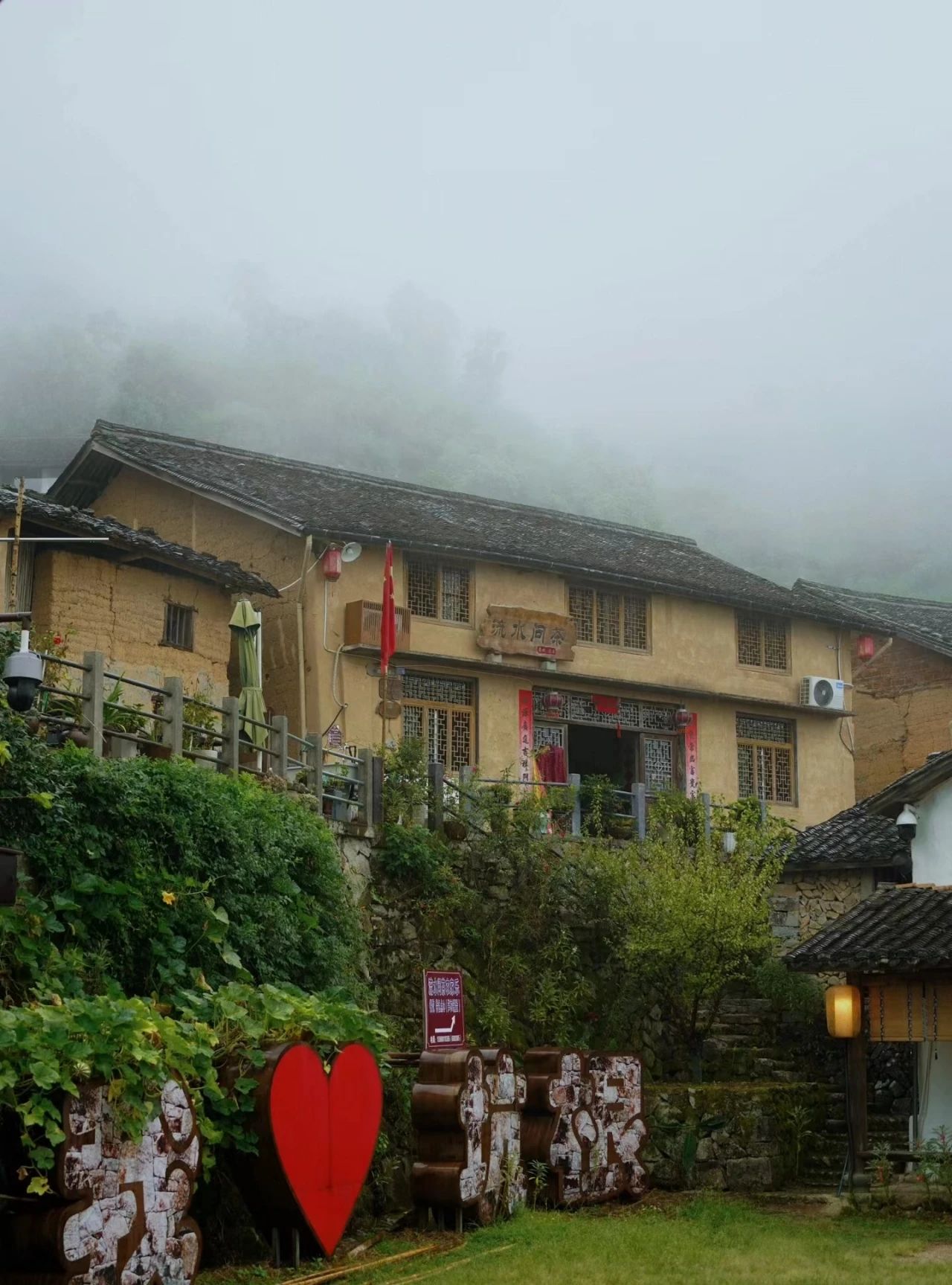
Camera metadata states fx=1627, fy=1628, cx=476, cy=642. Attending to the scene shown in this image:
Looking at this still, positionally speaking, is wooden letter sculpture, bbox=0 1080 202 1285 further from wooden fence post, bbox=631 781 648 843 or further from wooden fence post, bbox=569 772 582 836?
wooden fence post, bbox=631 781 648 843

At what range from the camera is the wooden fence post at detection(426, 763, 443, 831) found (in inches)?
821

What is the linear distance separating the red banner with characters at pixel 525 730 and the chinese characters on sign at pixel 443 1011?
12292 mm

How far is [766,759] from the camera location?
3130 cm

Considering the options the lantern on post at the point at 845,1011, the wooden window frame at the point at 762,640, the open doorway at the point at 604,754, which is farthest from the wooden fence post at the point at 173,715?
the wooden window frame at the point at 762,640

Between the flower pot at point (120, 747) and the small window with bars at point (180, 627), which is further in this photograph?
the small window with bars at point (180, 627)

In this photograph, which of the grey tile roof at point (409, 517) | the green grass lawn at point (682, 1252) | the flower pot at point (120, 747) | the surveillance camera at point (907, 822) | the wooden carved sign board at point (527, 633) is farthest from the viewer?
the wooden carved sign board at point (527, 633)

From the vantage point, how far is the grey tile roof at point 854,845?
78.3ft

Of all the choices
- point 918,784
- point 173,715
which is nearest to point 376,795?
point 173,715

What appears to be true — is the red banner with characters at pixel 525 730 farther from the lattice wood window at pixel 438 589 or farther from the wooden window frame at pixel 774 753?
the wooden window frame at pixel 774 753

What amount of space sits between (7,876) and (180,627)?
11952 mm

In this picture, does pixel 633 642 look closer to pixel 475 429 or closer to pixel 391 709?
pixel 391 709

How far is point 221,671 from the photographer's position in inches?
972

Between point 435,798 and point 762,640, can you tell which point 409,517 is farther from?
point 435,798

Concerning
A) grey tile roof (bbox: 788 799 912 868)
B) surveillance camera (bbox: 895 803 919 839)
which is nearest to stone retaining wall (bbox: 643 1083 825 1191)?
surveillance camera (bbox: 895 803 919 839)
